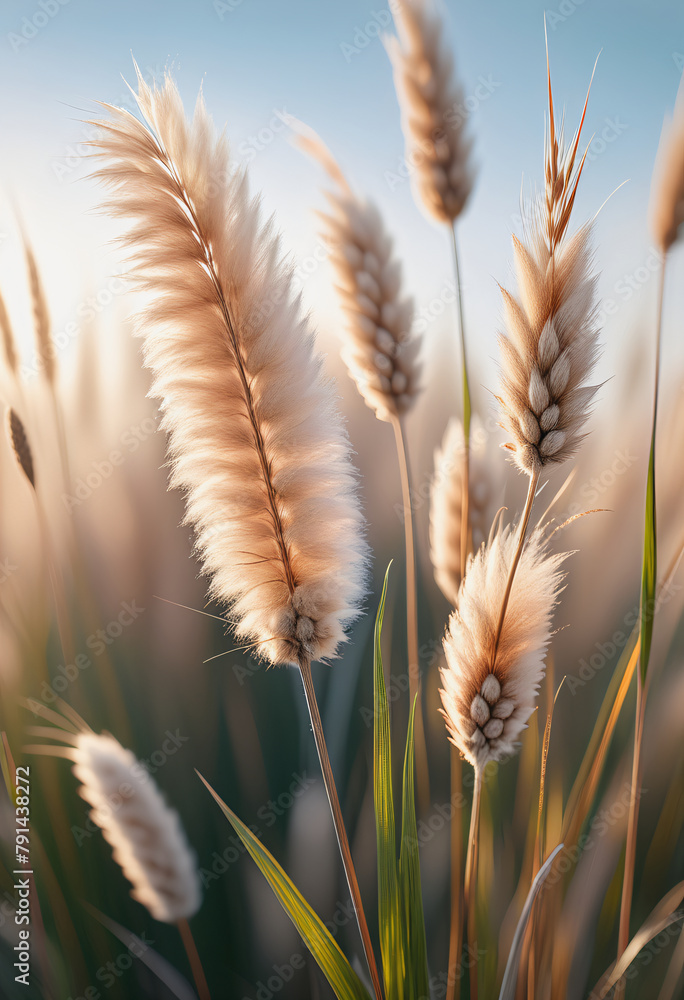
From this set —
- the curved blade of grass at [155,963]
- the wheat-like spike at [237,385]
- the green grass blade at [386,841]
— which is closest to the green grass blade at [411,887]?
the green grass blade at [386,841]

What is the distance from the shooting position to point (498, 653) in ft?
1.05

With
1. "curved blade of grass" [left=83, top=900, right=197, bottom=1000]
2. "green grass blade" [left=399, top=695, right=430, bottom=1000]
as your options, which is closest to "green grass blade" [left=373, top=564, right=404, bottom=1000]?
"green grass blade" [left=399, top=695, right=430, bottom=1000]

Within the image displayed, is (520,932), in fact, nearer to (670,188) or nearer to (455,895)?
(455,895)

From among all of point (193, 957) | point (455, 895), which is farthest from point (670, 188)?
point (193, 957)

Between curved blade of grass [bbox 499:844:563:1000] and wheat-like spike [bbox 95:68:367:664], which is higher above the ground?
wheat-like spike [bbox 95:68:367:664]

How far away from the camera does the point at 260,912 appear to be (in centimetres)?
56

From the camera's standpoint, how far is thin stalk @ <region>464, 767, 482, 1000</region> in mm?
343

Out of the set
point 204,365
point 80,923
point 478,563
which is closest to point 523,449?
point 478,563

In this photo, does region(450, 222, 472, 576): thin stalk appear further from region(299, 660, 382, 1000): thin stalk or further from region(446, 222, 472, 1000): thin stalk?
region(299, 660, 382, 1000): thin stalk

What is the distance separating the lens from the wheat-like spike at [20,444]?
441 mm

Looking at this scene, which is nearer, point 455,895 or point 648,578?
point 648,578

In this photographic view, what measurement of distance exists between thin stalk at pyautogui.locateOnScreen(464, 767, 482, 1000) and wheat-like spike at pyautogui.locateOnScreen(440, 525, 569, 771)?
0.09 feet

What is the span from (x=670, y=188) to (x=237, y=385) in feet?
1.26

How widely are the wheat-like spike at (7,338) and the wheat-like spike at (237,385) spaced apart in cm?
25
